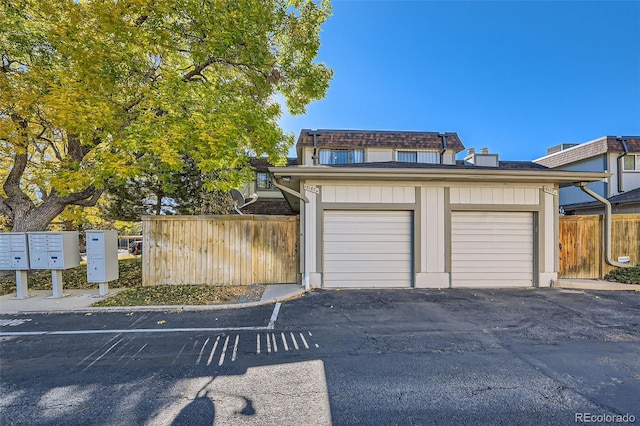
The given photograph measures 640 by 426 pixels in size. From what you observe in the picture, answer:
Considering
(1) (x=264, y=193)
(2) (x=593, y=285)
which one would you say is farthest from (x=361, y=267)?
(1) (x=264, y=193)

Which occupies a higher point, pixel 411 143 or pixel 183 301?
pixel 411 143

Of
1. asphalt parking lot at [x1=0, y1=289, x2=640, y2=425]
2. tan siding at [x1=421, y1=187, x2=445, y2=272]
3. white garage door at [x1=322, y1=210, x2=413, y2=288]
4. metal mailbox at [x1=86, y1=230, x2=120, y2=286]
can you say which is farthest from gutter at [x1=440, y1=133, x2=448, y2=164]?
metal mailbox at [x1=86, y1=230, x2=120, y2=286]

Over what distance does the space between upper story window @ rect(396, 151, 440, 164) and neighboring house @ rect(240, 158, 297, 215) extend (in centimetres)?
701

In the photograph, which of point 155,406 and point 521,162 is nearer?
point 155,406

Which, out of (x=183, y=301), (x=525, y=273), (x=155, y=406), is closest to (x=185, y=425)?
(x=155, y=406)

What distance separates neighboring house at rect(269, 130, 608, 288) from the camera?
665 centimetres

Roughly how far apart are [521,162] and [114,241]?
71.4 feet

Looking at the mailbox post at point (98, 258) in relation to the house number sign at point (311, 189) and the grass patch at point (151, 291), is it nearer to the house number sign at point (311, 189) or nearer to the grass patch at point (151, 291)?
the grass patch at point (151, 291)

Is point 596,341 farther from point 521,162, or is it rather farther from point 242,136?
point 521,162

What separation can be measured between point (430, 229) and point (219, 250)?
17.6ft

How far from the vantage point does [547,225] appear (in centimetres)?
688

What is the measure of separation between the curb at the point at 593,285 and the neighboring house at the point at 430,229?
23cm

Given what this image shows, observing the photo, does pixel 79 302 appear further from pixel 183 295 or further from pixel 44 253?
pixel 183 295
